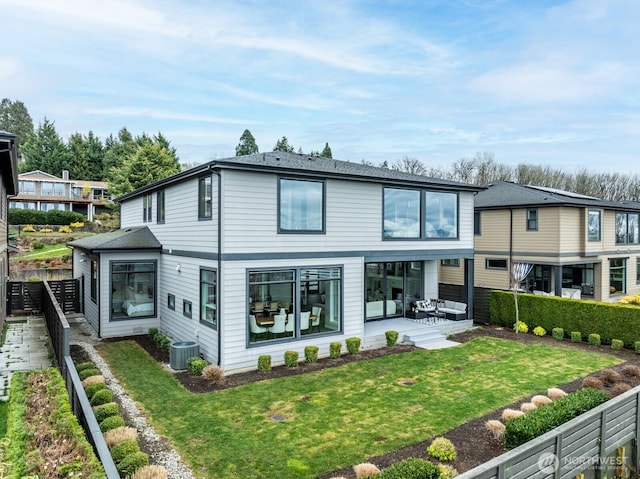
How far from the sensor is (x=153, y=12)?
13.8 meters

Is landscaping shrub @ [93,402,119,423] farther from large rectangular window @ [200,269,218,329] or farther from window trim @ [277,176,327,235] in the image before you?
window trim @ [277,176,327,235]

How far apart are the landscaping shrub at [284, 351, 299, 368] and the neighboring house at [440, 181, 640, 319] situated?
12.9m

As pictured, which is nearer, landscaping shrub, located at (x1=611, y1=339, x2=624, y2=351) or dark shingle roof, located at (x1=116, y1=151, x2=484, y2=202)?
dark shingle roof, located at (x1=116, y1=151, x2=484, y2=202)

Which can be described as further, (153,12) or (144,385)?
(153,12)

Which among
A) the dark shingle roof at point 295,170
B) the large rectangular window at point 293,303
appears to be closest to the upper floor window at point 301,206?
the dark shingle roof at point 295,170

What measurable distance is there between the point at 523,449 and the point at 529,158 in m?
57.0

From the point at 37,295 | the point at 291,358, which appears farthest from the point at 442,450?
the point at 37,295

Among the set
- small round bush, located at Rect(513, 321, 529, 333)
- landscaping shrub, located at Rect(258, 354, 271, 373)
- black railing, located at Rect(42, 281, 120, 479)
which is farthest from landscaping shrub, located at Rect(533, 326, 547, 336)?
black railing, located at Rect(42, 281, 120, 479)

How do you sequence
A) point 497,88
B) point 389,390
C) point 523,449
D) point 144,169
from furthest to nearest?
point 144,169
point 497,88
point 389,390
point 523,449

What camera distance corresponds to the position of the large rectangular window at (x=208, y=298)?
10.7 m

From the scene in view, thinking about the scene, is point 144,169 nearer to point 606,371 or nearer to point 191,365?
point 191,365

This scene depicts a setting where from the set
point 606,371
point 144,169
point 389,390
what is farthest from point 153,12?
point 144,169

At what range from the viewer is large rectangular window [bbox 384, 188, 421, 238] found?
13.6 meters

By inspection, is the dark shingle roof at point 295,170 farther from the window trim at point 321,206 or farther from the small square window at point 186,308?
the small square window at point 186,308
